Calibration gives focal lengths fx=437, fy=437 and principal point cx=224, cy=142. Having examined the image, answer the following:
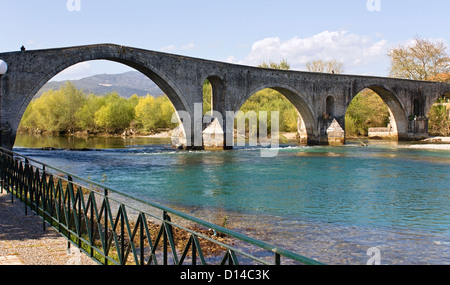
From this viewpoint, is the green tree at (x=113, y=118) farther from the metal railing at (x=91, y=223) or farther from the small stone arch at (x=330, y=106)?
the metal railing at (x=91, y=223)

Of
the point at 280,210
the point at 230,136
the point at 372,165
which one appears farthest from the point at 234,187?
the point at 230,136

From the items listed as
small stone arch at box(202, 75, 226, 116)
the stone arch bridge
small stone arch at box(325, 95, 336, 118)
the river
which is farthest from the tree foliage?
the river

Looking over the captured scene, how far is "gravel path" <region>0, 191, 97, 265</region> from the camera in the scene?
4.90m

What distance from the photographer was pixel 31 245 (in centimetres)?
541

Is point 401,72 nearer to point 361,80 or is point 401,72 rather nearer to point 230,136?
point 361,80

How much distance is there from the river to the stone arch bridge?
4.13 meters

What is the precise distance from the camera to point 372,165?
2053 cm

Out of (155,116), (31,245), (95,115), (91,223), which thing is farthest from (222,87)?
(95,115)

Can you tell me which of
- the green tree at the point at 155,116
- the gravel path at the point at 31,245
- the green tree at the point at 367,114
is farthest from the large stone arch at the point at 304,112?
the gravel path at the point at 31,245

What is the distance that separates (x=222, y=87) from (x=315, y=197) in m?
17.9

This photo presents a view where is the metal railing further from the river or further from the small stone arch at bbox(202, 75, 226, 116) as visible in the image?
the small stone arch at bbox(202, 75, 226, 116)

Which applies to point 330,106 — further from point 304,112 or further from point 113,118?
point 113,118

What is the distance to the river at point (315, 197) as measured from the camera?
800cm
